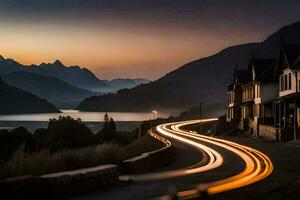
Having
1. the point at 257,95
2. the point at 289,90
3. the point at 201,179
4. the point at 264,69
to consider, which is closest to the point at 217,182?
the point at 201,179

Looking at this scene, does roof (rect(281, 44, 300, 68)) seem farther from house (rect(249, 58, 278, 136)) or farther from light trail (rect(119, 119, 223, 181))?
light trail (rect(119, 119, 223, 181))

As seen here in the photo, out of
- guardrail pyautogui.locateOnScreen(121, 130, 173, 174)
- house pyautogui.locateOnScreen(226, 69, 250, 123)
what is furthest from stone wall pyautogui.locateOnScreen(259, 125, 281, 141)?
house pyautogui.locateOnScreen(226, 69, 250, 123)

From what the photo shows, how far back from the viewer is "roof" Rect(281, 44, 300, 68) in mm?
47469

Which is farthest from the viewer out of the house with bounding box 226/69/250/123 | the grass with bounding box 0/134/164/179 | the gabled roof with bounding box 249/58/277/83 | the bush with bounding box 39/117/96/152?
the bush with bounding box 39/117/96/152

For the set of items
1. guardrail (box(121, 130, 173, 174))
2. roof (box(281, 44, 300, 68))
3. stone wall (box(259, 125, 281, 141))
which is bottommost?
guardrail (box(121, 130, 173, 174))

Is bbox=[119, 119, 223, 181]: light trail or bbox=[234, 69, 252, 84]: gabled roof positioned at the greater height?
bbox=[234, 69, 252, 84]: gabled roof

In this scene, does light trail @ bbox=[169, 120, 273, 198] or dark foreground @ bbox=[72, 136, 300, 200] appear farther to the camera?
light trail @ bbox=[169, 120, 273, 198]

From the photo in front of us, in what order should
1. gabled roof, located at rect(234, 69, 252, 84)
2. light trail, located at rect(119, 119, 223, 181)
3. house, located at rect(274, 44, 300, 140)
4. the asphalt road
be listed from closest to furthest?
1. the asphalt road
2. light trail, located at rect(119, 119, 223, 181)
3. house, located at rect(274, 44, 300, 140)
4. gabled roof, located at rect(234, 69, 252, 84)

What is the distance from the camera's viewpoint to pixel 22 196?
13203 mm

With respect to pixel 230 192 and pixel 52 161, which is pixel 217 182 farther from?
pixel 52 161

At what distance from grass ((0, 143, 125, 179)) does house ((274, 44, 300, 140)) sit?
26.3 meters

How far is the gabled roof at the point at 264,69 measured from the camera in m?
58.9

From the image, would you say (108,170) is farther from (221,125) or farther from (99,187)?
(221,125)

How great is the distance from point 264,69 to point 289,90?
42.8ft
